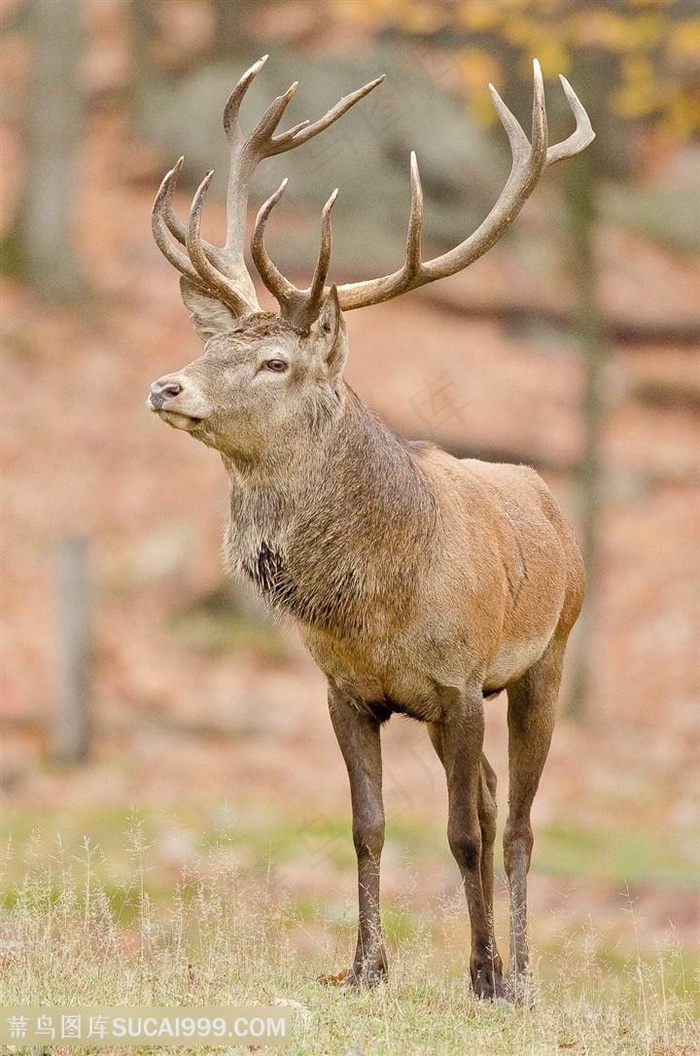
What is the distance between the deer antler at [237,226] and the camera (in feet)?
20.9

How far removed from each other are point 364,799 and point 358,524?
1150 millimetres

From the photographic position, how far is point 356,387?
17172mm

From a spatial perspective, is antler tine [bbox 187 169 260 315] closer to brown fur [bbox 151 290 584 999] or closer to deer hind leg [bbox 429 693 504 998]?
brown fur [bbox 151 290 584 999]

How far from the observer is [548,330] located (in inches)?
747

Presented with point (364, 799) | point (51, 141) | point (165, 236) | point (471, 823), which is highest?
point (51, 141)

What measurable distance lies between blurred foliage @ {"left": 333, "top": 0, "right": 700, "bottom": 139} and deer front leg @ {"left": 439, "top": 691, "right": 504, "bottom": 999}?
7.85 m

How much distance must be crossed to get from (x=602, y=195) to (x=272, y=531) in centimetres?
1536

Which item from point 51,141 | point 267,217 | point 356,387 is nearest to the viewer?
point 267,217

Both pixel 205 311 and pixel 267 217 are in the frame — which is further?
pixel 205 311

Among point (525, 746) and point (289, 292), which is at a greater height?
point (289, 292)

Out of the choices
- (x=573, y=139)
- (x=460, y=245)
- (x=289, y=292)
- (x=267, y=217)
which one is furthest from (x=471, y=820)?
(x=573, y=139)

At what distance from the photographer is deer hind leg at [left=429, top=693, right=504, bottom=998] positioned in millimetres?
6445

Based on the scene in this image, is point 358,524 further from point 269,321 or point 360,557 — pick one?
point 269,321

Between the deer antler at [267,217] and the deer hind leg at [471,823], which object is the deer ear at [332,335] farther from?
the deer hind leg at [471,823]
